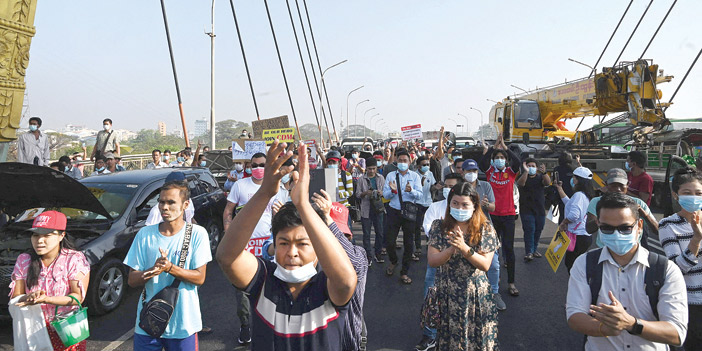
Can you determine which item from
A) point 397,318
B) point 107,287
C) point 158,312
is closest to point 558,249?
point 397,318

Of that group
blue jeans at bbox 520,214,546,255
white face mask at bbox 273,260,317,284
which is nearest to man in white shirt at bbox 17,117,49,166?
white face mask at bbox 273,260,317,284

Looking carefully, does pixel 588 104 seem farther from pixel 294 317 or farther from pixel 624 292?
pixel 294 317

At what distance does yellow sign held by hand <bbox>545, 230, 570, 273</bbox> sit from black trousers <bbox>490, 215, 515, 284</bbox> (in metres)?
0.94

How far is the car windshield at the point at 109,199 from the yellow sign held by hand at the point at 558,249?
5.23 metres

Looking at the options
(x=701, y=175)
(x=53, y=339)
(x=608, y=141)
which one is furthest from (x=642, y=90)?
(x=53, y=339)

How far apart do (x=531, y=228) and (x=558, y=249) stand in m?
2.63

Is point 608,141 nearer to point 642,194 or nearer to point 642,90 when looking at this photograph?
point 642,90

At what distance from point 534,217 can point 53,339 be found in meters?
6.40

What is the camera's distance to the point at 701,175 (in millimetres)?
3072

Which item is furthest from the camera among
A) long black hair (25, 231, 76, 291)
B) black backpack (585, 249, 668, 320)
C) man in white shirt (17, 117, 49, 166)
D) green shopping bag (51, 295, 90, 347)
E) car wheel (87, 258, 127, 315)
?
man in white shirt (17, 117, 49, 166)

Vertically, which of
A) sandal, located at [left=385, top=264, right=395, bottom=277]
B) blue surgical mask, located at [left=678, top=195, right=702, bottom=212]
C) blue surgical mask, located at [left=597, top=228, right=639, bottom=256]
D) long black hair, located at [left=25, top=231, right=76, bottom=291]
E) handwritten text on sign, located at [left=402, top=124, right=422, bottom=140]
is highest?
handwritten text on sign, located at [left=402, top=124, right=422, bottom=140]

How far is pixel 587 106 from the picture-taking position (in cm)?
1530

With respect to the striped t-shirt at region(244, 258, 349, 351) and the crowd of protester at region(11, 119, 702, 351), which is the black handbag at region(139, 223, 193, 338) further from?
the striped t-shirt at region(244, 258, 349, 351)

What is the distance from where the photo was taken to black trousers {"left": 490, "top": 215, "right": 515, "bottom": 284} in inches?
212
